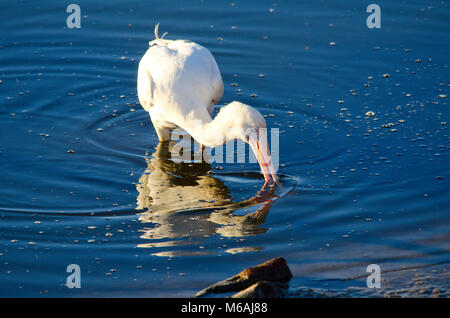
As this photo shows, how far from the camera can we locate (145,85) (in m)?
8.19

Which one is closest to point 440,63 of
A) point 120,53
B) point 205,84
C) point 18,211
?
point 205,84

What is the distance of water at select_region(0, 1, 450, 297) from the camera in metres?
6.22

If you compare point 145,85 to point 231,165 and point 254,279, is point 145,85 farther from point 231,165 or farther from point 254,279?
point 254,279

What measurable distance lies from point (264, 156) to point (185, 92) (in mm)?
1287

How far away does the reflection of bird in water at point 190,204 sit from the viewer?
22.0ft

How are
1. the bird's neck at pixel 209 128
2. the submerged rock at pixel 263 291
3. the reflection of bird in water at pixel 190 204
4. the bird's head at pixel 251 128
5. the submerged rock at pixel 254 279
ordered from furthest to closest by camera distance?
the bird's neck at pixel 209 128 < the bird's head at pixel 251 128 < the reflection of bird in water at pixel 190 204 < the submerged rock at pixel 254 279 < the submerged rock at pixel 263 291

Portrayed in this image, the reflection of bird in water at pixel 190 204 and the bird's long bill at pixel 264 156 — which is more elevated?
the bird's long bill at pixel 264 156

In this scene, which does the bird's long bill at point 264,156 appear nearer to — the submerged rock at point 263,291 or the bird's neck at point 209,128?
the bird's neck at point 209,128

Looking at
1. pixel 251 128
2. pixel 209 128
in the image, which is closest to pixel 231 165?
pixel 209 128

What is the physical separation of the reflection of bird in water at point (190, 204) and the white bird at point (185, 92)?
40cm

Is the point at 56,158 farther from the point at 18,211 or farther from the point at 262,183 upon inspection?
the point at 262,183

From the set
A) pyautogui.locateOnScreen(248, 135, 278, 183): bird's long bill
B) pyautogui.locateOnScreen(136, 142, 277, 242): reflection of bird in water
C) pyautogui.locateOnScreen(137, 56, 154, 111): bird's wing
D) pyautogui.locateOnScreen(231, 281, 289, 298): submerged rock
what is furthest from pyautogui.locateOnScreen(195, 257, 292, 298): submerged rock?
pyautogui.locateOnScreen(137, 56, 154, 111): bird's wing

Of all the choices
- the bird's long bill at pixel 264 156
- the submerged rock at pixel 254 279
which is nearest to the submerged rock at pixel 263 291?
the submerged rock at pixel 254 279

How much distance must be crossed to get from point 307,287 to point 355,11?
6.84 metres
